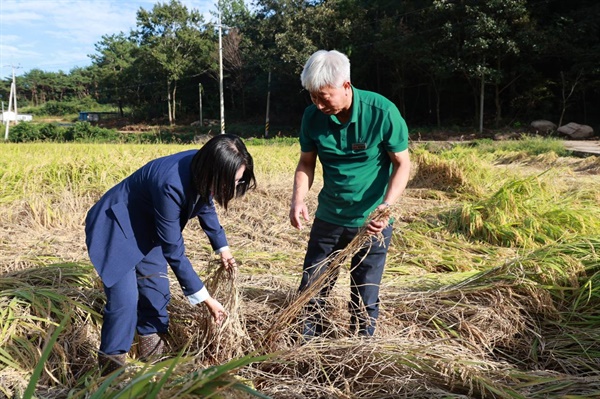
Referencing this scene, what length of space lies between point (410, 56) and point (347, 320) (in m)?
20.2

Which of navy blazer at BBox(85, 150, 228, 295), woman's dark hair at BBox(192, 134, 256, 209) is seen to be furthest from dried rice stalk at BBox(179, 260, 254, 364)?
woman's dark hair at BBox(192, 134, 256, 209)

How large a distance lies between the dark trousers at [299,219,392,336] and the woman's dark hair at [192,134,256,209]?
513 millimetres

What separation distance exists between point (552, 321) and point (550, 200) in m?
2.47

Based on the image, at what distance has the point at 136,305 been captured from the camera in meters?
1.68

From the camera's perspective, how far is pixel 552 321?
2152mm

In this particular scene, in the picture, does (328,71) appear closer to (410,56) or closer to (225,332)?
(225,332)

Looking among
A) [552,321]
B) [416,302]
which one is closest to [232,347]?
[416,302]

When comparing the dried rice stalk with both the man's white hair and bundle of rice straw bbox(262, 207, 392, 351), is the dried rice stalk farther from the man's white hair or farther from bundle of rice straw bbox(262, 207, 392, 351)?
the man's white hair

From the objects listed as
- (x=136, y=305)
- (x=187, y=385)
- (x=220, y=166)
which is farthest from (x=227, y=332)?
(x=187, y=385)

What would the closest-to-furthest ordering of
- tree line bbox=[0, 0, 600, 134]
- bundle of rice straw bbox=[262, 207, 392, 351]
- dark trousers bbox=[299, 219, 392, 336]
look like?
bundle of rice straw bbox=[262, 207, 392, 351] → dark trousers bbox=[299, 219, 392, 336] → tree line bbox=[0, 0, 600, 134]

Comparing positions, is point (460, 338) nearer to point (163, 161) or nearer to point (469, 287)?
point (469, 287)

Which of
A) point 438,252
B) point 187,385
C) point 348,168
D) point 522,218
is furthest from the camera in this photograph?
point 522,218

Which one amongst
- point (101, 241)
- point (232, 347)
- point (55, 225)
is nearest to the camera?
point (101, 241)

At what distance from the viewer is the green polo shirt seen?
5.70ft
